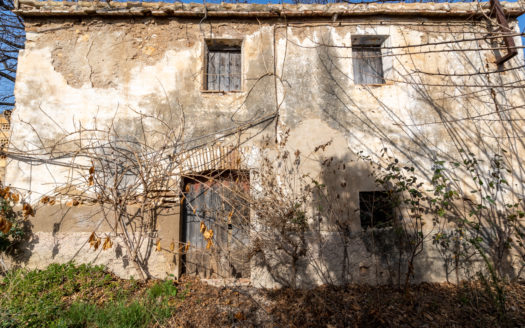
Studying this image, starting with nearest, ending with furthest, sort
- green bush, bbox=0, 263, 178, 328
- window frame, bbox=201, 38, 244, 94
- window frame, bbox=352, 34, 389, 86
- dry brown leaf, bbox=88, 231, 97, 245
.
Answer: green bush, bbox=0, 263, 178, 328
dry brown leaf, bbox=88, 231, 97, 245
window frame, bbox=201, 38, 244, 94
window frame, bbox=352, 34, 389, 86

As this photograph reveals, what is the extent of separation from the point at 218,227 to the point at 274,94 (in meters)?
2.40

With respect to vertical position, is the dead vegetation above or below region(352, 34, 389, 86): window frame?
below

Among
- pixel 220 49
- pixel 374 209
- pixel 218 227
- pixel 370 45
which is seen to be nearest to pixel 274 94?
pixel 220 49

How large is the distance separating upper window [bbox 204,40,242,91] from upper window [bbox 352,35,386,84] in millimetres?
2105

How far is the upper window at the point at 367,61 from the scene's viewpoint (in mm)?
5004

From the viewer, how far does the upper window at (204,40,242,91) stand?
497 centimetres

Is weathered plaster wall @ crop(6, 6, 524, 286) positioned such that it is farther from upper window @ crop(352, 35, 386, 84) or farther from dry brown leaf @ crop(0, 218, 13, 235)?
dry brown leaf @ crop(0, 218, 13, 235)

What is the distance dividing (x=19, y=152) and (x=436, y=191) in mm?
6434

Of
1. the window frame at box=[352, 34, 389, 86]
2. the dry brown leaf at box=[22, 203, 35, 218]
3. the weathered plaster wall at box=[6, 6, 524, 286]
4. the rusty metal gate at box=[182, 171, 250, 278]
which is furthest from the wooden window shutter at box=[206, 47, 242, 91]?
the dry brown leaf at box=[22, 203, 35, 218]

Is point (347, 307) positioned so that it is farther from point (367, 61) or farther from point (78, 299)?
point (367, 61)

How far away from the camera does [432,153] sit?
456cm

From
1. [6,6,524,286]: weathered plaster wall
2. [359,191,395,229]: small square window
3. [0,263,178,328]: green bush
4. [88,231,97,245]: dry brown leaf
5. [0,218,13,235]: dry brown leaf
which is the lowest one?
[0,263,178,328]: green bush

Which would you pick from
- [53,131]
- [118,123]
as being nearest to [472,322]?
[118,123]

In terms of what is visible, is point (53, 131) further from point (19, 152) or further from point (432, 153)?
point (432, 153)
